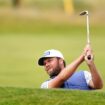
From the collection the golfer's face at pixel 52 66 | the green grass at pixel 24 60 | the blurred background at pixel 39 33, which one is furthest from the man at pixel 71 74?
the blurred background at pixel 39 33

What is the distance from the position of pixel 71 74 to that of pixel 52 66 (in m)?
0.47

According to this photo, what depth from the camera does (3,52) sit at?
91.0ft

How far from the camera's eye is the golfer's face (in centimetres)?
776

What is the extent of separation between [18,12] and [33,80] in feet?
108

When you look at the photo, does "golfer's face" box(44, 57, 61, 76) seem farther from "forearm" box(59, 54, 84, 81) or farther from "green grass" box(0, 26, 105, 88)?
"green grass" box(0, 26, 105, 88)

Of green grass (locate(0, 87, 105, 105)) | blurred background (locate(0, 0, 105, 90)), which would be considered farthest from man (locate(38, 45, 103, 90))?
blurred background (locate(0, 0, 105, 90))

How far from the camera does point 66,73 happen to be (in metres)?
7.32

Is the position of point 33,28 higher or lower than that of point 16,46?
higher

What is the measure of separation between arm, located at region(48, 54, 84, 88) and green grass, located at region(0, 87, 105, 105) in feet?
0.82

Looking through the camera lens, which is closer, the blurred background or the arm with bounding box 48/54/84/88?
the arm with bounding box 48/54/84/88

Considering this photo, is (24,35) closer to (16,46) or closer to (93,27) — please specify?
(93,27)

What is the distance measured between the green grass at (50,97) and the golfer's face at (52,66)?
582mm

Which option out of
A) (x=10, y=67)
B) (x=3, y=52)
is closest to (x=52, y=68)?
(x=10, y=67)

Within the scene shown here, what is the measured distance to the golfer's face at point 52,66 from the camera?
7758 millimetres
